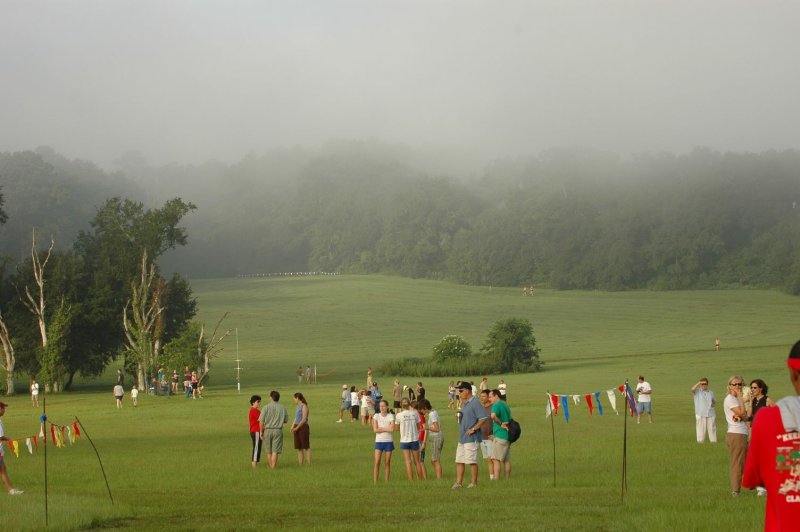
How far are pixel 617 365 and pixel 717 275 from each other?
4577 inches

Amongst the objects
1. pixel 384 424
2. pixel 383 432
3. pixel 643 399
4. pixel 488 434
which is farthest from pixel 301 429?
pixel 643 399

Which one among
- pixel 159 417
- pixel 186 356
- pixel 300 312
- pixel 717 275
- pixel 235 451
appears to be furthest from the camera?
pixel 717 275

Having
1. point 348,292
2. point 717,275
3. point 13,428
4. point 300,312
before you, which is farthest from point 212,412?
point 717,275

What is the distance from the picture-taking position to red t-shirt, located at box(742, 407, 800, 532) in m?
6.45

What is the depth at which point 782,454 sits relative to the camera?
6520 millimetres

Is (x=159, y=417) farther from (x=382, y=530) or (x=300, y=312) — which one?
(x=300, y=312)

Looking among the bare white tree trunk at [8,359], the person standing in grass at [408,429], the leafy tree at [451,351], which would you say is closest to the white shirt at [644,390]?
the person standing in grass at [408,429]

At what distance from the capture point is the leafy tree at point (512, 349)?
8138cm

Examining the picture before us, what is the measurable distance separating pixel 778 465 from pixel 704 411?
65.2 feet

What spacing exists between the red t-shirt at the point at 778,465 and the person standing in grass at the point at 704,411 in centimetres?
1952

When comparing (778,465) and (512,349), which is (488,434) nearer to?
(778,465)

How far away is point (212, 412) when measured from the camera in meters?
47.0

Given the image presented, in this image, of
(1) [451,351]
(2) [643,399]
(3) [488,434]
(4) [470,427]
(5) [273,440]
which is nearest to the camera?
(4) [470,427]

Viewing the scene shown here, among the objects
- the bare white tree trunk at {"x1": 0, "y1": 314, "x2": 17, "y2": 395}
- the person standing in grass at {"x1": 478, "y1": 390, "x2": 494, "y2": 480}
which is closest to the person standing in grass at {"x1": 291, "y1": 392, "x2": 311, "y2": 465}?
the person standing in grass at {"x1": 478, "y1": 390, "x2": 494, "y2": 480}
